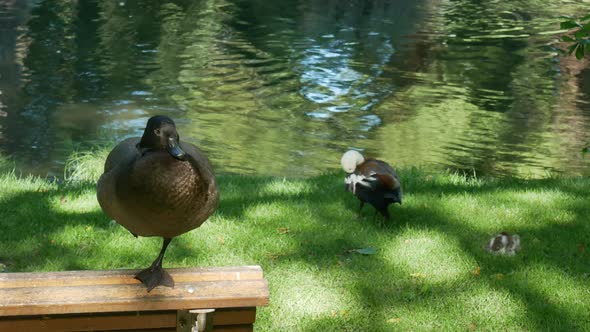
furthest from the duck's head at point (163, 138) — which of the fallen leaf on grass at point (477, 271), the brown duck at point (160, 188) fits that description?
the fallen leaf on grass at point (477, 271)

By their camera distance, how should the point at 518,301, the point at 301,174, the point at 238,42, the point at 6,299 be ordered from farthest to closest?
the point at 238,42
the point at 301,174
the point at 518,301
the point at 6,299

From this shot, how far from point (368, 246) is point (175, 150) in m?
2.88

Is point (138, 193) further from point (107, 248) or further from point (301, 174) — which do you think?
point (301, 174)

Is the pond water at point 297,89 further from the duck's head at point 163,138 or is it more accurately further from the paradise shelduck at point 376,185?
the duck's head at point 163,138

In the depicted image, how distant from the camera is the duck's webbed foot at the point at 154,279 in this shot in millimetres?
2744

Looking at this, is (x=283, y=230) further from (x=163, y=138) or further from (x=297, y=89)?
(x=297, y=89)

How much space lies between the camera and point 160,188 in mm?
2646

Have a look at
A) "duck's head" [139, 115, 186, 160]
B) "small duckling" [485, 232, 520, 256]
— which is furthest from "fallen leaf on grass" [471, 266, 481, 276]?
"duck's head" [139, 115, 186, 160]

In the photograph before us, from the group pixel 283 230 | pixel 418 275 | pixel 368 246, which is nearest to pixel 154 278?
pixel 418 275

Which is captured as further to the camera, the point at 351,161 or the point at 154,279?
the point at 351,161

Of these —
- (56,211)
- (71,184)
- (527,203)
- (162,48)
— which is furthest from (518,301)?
(162,48)

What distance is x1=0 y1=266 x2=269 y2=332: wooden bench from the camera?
8.54 feet

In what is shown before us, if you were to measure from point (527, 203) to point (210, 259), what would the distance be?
2.63m

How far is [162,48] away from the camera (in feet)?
53.6
